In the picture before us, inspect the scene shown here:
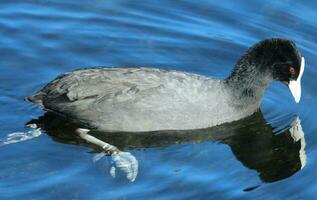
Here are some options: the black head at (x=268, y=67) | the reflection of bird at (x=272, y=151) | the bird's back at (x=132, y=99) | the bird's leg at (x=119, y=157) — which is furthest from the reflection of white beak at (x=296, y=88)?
the bird's leg at (x=119, y=157)

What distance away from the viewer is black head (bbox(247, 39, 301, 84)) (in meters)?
9.93

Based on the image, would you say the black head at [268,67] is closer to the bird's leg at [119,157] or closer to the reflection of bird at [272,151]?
the reflection of bird at [272,151]

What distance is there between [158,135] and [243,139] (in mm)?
1008

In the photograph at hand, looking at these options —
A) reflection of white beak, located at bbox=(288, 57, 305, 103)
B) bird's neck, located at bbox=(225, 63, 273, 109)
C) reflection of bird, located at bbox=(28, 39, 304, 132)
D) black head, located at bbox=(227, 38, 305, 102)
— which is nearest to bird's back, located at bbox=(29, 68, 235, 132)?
reflection of bird, located at bbox=(28, 39, 304, 132)

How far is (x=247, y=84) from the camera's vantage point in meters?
10.2

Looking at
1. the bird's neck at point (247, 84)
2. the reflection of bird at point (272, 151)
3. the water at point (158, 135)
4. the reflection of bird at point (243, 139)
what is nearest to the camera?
the water at point (158, 135)

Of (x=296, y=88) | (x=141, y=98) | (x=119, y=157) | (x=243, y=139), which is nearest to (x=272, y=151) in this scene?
(x=243, y=139)

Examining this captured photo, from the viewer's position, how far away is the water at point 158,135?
887 centimetres

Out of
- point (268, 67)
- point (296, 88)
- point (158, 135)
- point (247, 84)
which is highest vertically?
point (268, 67)

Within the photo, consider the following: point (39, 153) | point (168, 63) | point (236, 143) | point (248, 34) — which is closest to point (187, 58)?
point (168, 63)

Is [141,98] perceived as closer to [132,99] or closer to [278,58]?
[132,99]

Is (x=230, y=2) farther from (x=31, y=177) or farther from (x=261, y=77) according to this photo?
(x=31, y=177)

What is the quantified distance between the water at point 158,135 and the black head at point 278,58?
1.93ft

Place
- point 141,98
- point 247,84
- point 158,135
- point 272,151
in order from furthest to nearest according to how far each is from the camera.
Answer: point 247,84 → point 272,151 → point 158,135 → point 141,98
